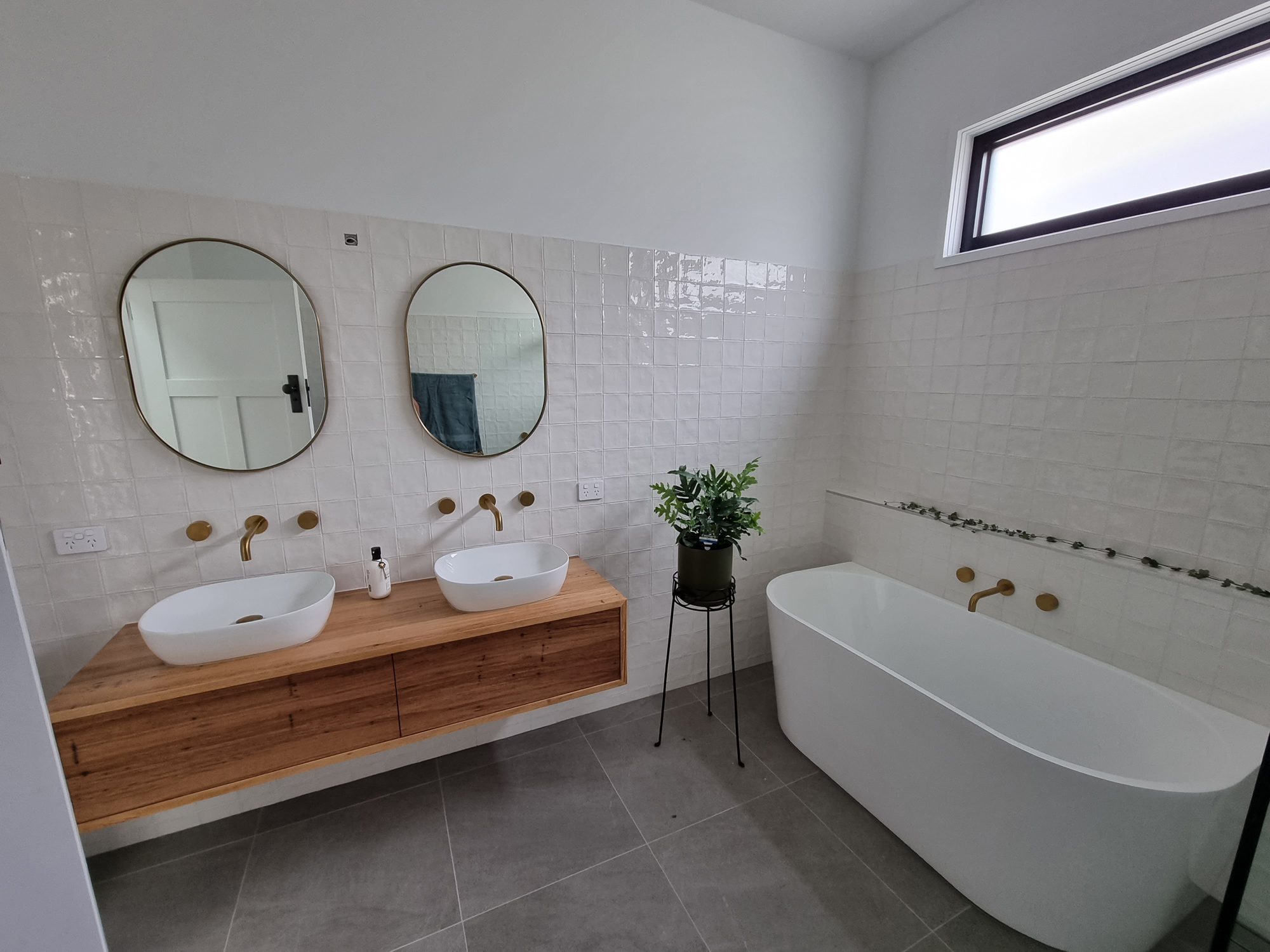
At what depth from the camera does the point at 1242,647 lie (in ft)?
4.88

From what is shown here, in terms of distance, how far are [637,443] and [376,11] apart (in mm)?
1660

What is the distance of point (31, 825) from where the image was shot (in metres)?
0.81

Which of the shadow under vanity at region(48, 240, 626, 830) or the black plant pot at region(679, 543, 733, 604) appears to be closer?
the shadow under vanity at region(48, 240, 626, 830)

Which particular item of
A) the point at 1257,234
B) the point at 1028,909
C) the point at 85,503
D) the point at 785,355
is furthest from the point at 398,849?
the point at 1257,234

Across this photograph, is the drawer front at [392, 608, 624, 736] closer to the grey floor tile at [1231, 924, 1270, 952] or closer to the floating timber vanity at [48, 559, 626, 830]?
the floating timber vanity at [48, 559, 626, 830]

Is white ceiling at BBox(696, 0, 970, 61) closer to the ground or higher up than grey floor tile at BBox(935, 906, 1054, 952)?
higher up

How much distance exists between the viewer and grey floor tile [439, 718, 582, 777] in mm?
2090

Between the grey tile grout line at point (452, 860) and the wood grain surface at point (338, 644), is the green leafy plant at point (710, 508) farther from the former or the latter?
the grey tile grout line at point (452, 860)

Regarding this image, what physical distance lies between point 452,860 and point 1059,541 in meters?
2.38

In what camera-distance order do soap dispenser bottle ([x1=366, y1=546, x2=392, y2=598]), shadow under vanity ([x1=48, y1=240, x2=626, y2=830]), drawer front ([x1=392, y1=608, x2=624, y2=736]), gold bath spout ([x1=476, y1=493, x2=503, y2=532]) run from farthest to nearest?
gold bath spout ([x1=476, y1=493, x2=503, y2=532]) < soap dispenser bottle ([x1=366, y1=546, x2=392, y2=598]) < drawer front ([x1=392, y1=608, x2=624, y2=736]) < shadow under vanity ([x1=48, y1=240, x2=626, y2=830])

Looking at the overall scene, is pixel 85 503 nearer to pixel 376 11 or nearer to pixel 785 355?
pixel 376 11

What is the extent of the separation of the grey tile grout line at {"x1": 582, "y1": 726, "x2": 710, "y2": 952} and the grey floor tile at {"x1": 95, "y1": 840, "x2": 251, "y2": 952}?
3.88 ft

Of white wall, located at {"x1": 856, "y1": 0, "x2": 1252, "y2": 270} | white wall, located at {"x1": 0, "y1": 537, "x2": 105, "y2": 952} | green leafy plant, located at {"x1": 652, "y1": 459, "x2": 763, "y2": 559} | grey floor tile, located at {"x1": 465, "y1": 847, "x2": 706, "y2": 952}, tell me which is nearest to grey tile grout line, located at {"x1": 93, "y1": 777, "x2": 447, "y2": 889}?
grey floor tile, located at {"x1": 465, "y1": 847, "x2": 706, "y2": 952}

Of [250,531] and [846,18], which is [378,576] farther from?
[846,18]
